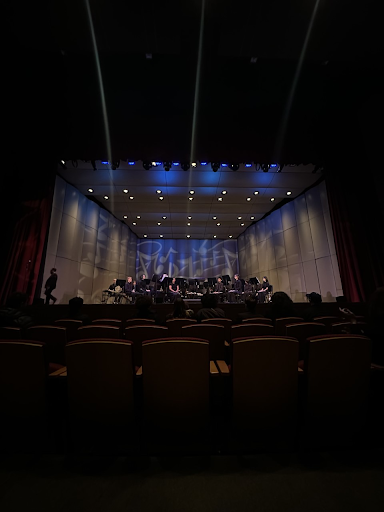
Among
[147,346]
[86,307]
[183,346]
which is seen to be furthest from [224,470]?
[86,307]

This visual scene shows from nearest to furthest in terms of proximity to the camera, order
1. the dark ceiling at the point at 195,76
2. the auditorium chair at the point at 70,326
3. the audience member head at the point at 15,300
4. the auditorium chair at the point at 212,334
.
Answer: the auditorium chair at the point at 212,334
the auditorium chair at the point at 70,326
the audience member head at the point at 15,300
the dark ceiling at the point at 195,76

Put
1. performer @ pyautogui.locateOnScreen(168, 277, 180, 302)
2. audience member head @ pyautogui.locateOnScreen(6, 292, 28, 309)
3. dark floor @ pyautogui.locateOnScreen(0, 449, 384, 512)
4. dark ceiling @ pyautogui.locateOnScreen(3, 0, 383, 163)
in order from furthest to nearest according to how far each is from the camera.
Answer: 1. performer @ pyautogui.locateOnScreen(168, 277, 180, 302)
2. dark ceiling @ pyautogui.locateOnScreen(3, 0, 383, 163)
3. audience member head @ pyautogui.locateOnScreen(6, 292, 28, 309)
4. dark floor @ pyautogui.locateOnScreen(0, 449, 384, 512)

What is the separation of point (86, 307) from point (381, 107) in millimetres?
8380

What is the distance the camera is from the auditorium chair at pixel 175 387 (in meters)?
1.58

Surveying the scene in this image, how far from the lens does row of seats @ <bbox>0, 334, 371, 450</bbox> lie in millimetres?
1576

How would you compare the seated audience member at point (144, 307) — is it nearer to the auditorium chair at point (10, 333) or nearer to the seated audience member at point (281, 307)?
the auditorium chair at point (10, 333)

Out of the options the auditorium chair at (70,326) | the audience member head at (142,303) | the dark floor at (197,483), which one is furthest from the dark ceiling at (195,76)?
the dark floor at (197,483)

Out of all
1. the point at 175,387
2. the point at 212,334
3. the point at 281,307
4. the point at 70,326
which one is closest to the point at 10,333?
the point at 70,326

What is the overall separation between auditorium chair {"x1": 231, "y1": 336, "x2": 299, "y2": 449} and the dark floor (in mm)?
165

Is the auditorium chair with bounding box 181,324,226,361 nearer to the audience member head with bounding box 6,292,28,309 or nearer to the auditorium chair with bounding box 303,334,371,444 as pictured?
the auditorium chair with bounding box 303,334,371,444

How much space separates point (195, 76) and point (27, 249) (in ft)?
20.2

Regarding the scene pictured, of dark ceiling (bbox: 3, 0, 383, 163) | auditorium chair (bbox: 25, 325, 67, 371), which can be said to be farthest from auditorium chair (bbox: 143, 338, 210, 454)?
dark ceiling (bbox: 3, 0, 383, 163)

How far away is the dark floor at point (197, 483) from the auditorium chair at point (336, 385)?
0.53 feet

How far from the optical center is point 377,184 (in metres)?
4.93
